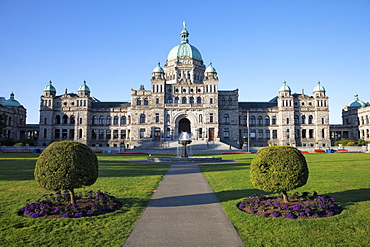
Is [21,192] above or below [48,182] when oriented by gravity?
below

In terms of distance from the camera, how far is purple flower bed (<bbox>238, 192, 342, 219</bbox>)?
10.8 m

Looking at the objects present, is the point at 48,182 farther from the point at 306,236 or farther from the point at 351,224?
the point at 351,224

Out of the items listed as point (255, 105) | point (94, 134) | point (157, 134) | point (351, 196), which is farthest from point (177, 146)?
point (351, 196)

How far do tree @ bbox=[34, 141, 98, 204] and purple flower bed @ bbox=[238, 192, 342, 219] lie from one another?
21.9ft

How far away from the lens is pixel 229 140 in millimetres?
77688

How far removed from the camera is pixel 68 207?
11.4 m

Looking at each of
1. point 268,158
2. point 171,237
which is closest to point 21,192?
point 171,237

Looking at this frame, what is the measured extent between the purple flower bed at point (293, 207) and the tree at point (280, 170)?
2.54 ft

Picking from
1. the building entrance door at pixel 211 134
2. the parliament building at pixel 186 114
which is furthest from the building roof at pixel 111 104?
the building entrance door at pixel 211 134

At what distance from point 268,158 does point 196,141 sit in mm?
59399

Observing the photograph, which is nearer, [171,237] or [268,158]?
[171,237]

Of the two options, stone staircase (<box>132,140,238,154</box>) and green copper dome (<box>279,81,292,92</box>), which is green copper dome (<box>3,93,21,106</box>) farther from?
green copper dome (<box>279,81,292,92</box>)

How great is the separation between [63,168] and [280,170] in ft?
27.9

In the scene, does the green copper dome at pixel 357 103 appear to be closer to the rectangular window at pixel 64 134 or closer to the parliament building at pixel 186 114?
the parliament building at pixel 186 114
